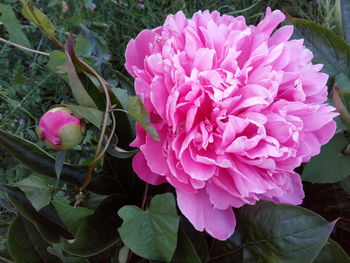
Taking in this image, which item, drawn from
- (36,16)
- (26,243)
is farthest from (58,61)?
(26,243)

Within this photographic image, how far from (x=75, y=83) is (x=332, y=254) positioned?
0.58 feet

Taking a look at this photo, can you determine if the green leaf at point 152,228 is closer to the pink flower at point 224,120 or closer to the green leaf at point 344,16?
the pink flower at point 224,120

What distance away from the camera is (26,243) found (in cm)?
32

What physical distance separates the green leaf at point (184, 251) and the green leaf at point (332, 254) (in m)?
0.08

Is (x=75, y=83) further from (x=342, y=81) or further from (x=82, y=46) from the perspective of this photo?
(x=342, y=81)

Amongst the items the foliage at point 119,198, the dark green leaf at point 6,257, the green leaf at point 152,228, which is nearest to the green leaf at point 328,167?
the foliage at point 119,198

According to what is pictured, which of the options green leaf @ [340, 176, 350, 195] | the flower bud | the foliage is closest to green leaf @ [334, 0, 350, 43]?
the foliage

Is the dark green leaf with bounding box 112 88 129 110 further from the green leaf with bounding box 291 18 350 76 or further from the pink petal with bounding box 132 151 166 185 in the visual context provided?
the green leaf with bounding box 291 18 350 76

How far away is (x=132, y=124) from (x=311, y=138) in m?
0.10

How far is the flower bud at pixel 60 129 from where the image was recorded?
0.23 meters

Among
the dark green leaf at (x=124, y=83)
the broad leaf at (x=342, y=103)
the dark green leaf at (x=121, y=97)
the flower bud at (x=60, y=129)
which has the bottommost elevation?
the dark green leaf at (x=124, y=83)

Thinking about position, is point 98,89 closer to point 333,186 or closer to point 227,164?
point 227,164

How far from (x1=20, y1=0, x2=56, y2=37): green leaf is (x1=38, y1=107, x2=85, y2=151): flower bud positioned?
0.18 ft

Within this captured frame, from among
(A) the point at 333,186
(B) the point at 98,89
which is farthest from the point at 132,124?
(A) the point at 333,186
